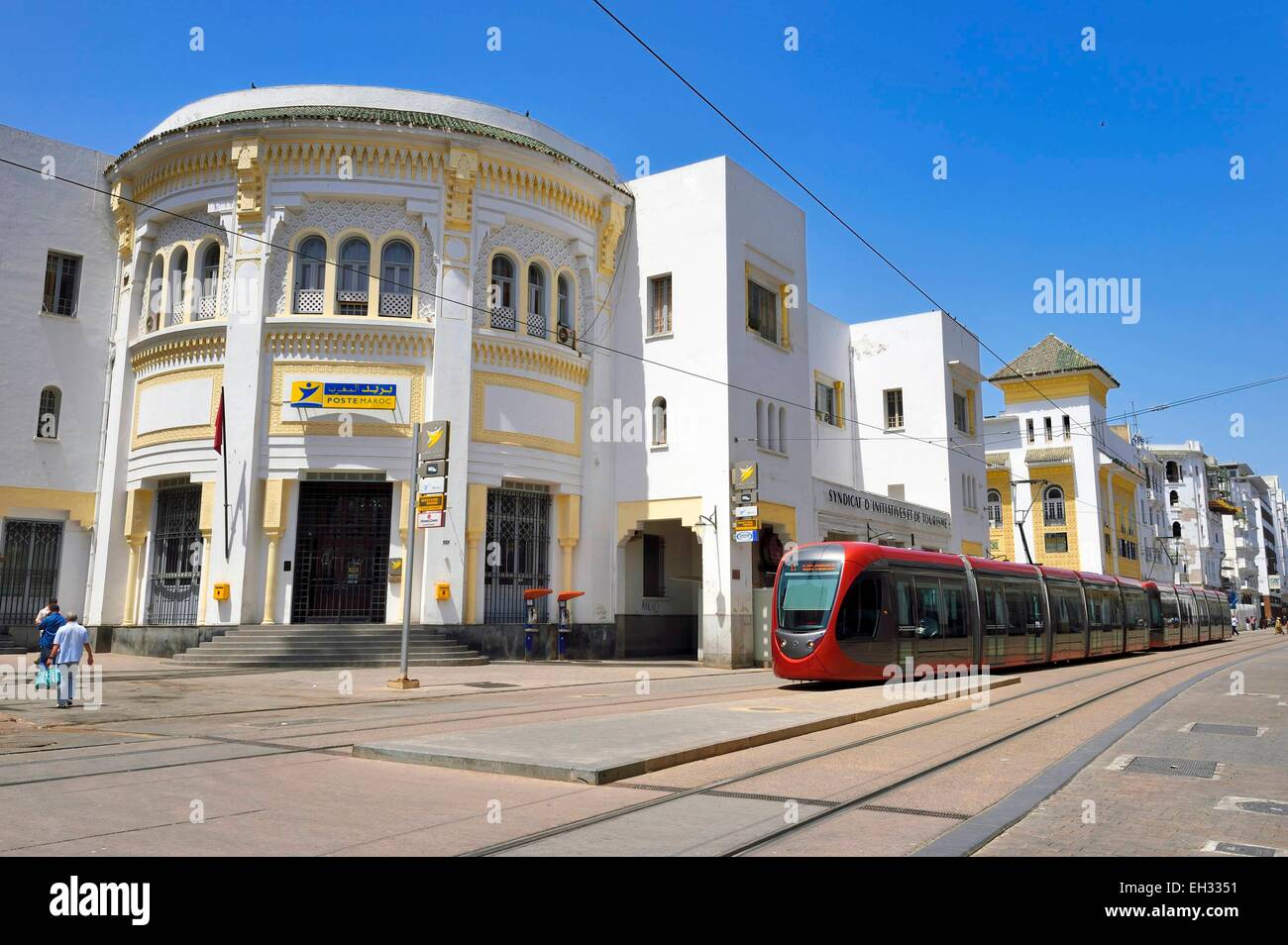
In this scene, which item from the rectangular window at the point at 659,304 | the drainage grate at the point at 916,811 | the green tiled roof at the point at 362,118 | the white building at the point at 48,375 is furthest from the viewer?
the rectangular window at the point at 659,304

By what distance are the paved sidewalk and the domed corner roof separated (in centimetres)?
2252

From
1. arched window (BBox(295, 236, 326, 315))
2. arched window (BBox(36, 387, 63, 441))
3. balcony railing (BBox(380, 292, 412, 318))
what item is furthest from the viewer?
arched window (BBox(36, 387, 63, 441))

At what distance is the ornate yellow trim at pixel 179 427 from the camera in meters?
25.7

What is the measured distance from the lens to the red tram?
18.1 meters

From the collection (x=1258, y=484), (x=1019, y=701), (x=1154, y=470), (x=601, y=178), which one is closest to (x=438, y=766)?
(x=1019, y=701)

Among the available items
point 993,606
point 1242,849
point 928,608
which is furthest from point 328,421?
point 1242,849

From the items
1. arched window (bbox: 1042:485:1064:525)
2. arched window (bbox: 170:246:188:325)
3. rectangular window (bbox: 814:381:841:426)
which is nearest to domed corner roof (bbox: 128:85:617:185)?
arched window (bbox: 170:246:188:325)

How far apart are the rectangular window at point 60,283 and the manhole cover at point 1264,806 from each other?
30.4 metres

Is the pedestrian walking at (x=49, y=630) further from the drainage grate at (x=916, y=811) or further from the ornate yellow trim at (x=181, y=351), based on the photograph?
the drainage grate at (x=916, y=811)

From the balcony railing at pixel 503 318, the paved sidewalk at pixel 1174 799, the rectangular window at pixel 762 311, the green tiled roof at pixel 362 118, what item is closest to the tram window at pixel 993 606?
the paved sidewalk at pixel 1174 799

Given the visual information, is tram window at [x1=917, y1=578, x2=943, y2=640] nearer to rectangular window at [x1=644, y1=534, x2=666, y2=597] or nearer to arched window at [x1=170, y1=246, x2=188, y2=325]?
rectangular window at [x1=644, y1=534, x2=666, y2=597]

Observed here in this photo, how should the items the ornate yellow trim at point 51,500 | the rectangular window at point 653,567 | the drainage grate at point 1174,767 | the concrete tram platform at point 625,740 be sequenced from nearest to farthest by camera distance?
the concrete tram platform at point 625,740 < the drainage grate at point 1174,767 < the ornate yellow trim at point 51,500 < the rectangular window at point 653,567

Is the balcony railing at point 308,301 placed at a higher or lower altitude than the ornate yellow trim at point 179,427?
higher
